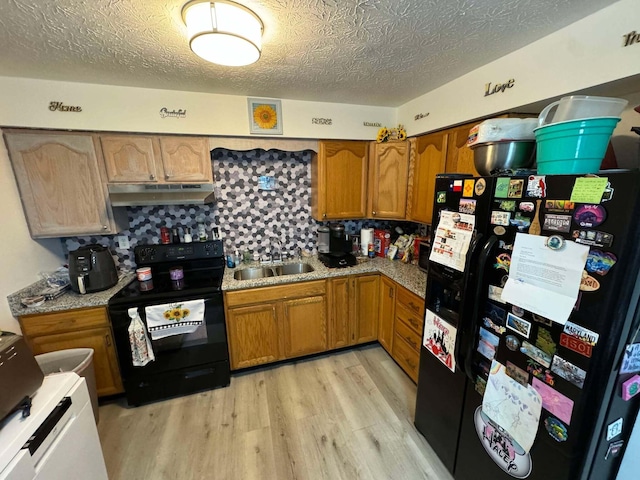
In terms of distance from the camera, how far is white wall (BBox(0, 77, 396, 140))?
172 cm

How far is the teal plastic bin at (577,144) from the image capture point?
2.85 ft

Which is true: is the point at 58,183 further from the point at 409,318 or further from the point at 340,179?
the point at 409,318

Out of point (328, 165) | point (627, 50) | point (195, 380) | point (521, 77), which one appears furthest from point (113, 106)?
point (627, 50)

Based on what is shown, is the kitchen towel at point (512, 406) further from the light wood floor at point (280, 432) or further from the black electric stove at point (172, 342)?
the black electric stove at point (172, 342)

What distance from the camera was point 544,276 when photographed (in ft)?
2.99

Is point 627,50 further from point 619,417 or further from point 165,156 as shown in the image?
point 165,156

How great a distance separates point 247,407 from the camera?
196 centimetres

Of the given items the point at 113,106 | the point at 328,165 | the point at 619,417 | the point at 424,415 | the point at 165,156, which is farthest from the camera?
the point at 328,165

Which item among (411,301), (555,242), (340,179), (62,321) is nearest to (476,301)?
(555,242)

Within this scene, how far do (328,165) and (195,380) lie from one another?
214 cm

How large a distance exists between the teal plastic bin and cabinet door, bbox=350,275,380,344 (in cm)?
167

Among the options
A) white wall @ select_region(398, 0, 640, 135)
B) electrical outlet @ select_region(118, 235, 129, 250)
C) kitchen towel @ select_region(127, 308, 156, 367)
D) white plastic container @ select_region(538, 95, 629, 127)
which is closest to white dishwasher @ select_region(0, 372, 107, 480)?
kitchen towel @ select_region(127, 308, 156, 367)

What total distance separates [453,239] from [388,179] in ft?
4.24

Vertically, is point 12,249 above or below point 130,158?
below
